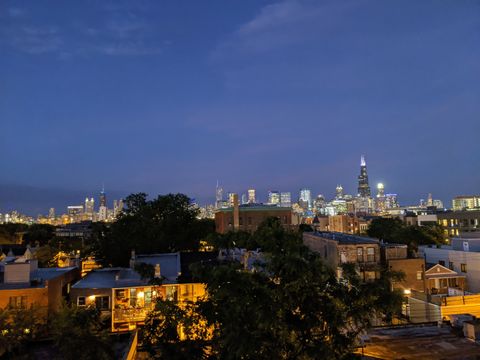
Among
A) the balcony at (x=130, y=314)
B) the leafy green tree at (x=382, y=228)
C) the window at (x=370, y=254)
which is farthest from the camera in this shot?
the leafy green tree at (x=382, y=228)

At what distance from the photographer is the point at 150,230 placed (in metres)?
42.2

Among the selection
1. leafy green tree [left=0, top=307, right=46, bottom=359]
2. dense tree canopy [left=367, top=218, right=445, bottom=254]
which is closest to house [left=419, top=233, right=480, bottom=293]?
dense tree canopy [left=367, top=218, right=445, bottom=254]

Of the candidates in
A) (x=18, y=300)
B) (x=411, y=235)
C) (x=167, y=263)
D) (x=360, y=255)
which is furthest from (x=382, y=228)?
(x=18, y=300)

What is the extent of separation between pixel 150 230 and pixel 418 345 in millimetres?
32344

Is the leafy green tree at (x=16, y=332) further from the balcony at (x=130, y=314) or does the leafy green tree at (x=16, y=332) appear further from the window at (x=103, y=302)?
the window at (x=103, y=302)

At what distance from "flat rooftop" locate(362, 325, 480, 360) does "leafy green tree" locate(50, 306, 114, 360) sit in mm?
8770

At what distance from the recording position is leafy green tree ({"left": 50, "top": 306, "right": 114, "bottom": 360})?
13.3 metres

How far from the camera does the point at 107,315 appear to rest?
2183cm

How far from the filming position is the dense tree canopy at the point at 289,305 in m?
7.68

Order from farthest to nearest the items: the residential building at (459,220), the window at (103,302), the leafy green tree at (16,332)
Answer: the residential building at (459,220)
the window at (103,302)
the leafy green tree at (16,332)

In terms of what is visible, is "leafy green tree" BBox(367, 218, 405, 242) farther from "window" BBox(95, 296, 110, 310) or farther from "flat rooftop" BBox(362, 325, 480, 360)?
"window" BBox(95, 296, 110, 310)

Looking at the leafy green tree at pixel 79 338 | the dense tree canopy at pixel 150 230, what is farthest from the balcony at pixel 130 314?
the dense tree canopy at pixel 150 230

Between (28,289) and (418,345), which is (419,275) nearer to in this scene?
(418,345)

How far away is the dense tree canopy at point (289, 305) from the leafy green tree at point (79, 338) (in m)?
6.43
